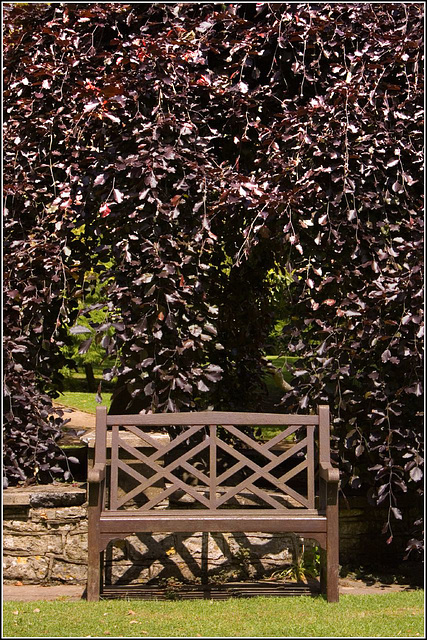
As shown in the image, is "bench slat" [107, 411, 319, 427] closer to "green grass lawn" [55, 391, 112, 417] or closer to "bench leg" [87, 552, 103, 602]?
"bench leg" [87, 552, 103, 602]

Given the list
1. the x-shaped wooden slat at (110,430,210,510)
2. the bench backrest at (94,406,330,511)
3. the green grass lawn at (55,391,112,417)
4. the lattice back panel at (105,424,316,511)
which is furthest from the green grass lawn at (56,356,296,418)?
the x-shaped wooden slat at (110,430,210,510)

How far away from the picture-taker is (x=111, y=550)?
4.62m

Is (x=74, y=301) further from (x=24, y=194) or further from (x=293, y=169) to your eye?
(x=293, y=169)

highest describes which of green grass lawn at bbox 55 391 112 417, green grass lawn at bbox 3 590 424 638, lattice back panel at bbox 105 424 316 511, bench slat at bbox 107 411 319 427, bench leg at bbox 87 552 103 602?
bench slat at bbox 107 411 319 427

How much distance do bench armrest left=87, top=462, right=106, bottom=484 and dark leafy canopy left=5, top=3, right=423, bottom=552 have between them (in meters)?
0.59

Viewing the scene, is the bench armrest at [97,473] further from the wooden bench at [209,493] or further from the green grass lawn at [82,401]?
the green grass lawn at [82,401]

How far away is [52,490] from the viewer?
480 centimetres

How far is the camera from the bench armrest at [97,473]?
4027 mm

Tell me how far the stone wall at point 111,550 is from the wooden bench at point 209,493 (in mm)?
191

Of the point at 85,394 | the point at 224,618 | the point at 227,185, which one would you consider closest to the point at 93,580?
the point at 224,618

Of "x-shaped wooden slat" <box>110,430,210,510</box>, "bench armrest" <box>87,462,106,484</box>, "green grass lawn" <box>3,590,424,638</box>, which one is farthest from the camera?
"x-shaped wooden slat" <box>110,430,210,510</box>

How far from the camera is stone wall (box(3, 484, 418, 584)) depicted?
183 inches

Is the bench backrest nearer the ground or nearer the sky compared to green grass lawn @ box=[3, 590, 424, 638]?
nearer the sky

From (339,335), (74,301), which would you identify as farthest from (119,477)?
(339,335)
